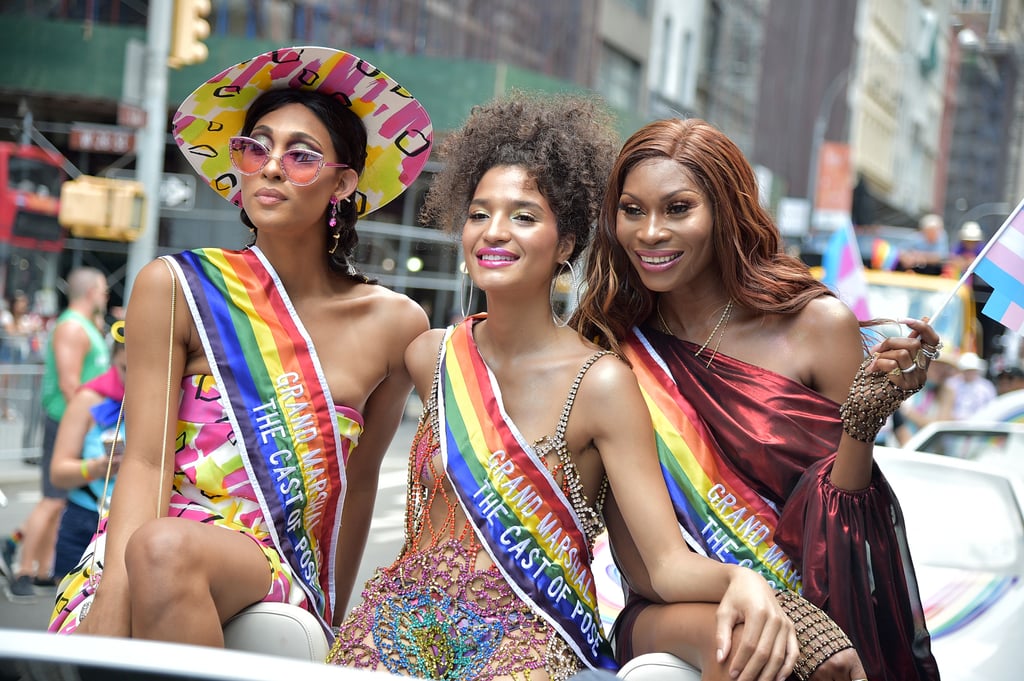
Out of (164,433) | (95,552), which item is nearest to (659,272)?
(164,433)

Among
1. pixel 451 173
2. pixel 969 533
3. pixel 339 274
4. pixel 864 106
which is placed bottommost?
pixel 969 533

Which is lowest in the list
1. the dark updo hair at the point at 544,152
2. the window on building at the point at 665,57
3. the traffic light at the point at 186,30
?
the dark updo hair at the point at 544,152

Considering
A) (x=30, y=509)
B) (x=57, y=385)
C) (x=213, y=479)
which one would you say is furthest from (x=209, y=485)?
(x=30, y=509)

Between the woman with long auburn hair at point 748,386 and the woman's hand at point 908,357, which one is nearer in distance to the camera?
the woman's hand at point 908,357

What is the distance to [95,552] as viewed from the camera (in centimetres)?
275

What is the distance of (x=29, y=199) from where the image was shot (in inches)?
827

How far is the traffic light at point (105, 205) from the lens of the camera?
12656 mm

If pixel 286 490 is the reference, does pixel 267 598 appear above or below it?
below

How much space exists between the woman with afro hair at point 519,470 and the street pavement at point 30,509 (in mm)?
2097

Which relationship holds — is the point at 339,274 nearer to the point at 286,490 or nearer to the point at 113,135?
the point at 286,490

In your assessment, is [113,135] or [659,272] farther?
[113,135]

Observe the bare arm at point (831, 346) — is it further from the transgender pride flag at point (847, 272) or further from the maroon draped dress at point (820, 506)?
the transgender pride flag at point (847, 272)

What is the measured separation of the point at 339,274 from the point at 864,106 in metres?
58.8

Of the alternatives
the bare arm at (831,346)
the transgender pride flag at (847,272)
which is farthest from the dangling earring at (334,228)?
the transgender pride flag at (847,272)
